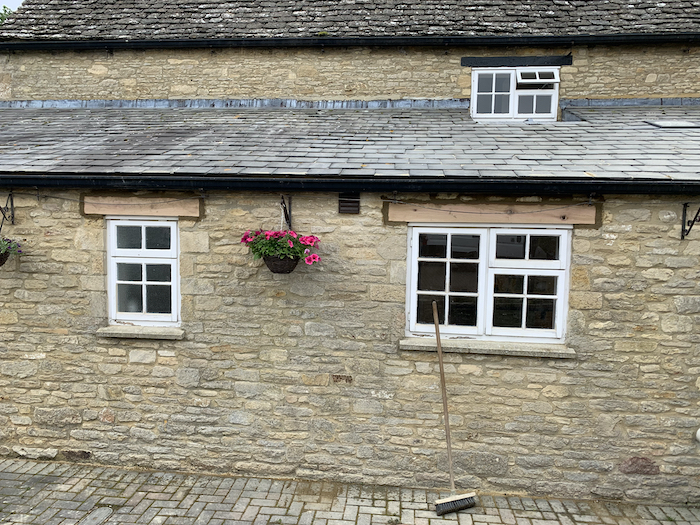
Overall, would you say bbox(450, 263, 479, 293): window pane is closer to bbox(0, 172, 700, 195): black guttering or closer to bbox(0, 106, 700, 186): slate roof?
bbox(0, 172, 700, 195): black guttering

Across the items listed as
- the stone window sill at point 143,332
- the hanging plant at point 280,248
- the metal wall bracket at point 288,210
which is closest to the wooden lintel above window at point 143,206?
the hanging plant at point 280,248

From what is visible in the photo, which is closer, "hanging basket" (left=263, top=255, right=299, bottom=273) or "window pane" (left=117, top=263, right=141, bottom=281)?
"hanging basket" (left=263, top=255, right=299, bottom=273)

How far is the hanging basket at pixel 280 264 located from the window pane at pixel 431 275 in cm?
135

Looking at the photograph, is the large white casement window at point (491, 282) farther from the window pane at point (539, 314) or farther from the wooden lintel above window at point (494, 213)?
the wooden lintel above window at point (494, 213)

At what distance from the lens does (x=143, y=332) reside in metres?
5.18

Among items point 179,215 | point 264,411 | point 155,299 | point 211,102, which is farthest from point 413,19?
point 264,411

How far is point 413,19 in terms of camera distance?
8.73m

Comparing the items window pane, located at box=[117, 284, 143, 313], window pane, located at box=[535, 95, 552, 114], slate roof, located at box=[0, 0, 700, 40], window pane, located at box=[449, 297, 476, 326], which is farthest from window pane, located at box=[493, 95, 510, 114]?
window pane, located at box=[117, 284, 143, 313]

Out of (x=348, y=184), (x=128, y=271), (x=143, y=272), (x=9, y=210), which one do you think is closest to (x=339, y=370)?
(x=348, y=184)

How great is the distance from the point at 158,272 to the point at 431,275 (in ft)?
10.1

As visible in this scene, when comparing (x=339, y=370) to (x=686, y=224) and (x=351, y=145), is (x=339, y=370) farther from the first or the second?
(x=686, y=224)

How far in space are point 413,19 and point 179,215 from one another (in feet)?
20.5

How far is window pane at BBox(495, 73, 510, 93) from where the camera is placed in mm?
7654

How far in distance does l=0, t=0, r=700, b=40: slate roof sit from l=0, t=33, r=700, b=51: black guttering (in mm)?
124
